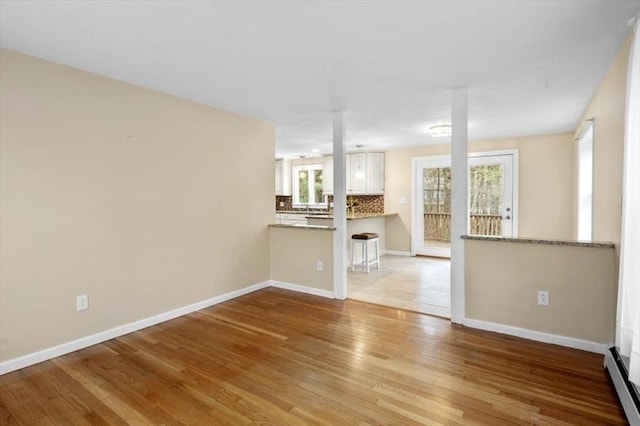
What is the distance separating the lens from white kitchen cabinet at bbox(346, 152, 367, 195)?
7016 millimetres

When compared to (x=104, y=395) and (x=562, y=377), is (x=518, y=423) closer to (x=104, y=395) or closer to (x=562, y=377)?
(x=562, y=377)

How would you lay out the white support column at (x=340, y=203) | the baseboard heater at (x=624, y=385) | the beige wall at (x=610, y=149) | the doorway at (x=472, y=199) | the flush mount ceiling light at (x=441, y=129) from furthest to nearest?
1. the doorway at (x=472, y=199)
2. the flush mount ceiling light at (x=441, y=129)
3. the white support column at (x=340, y=203)
4. the beige wall at (x=610, y=149)
5. the baseboard heater at (x=624, y=385)

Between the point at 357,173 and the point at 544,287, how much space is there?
182 inches

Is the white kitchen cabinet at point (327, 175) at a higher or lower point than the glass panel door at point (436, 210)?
higher

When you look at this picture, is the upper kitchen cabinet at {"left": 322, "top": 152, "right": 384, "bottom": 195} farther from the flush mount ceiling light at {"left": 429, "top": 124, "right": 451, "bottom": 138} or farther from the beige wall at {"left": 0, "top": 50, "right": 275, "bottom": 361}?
the beige wall at {"left": 0, "top": 50, "right": 275, "bottom": 361}

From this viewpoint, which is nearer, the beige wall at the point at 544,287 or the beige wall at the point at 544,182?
the beige wall at the point at 544,287

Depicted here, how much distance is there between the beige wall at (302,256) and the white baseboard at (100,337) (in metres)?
0.76

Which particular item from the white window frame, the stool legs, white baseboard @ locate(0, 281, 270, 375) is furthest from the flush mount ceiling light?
white baseboard @ locate(0, 281, 270, 375)

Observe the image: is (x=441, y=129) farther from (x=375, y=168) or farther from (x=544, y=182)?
(x=375, y=168)

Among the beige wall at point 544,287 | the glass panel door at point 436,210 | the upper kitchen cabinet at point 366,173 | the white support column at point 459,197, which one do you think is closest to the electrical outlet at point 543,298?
the beige wall at point 544,287

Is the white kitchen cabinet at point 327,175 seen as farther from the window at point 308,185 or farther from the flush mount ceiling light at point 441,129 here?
the flush mount ceiling light at point 441,129

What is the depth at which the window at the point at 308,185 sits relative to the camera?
792 cm

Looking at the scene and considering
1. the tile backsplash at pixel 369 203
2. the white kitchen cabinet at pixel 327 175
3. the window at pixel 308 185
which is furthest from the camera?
the window at pixel 308 185

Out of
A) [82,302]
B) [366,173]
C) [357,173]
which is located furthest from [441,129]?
[82,302]
